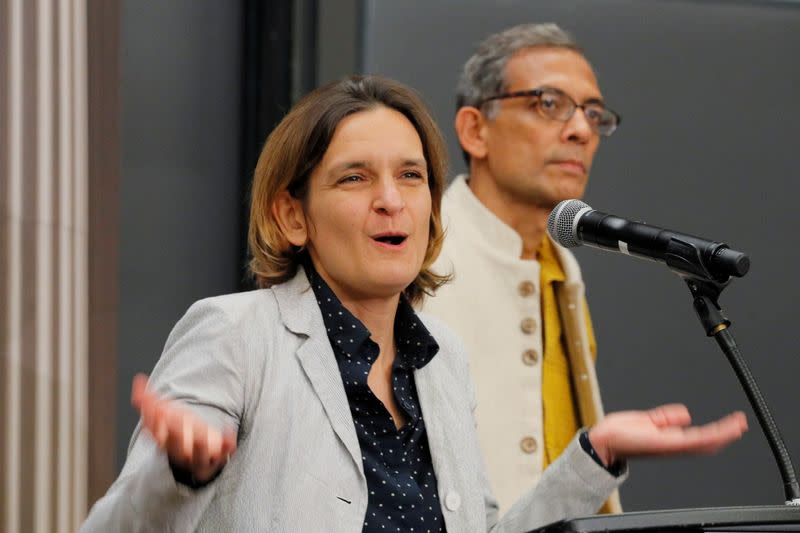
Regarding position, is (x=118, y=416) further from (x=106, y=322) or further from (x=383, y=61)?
(x=383, y=61)

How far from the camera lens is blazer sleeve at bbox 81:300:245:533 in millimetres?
1378

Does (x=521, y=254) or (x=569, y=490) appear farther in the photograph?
(x=521, y=254)

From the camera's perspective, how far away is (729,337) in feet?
4.58

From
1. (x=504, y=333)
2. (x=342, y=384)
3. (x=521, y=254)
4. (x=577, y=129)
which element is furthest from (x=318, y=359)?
(x=577, y=129)

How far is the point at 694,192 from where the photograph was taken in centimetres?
370

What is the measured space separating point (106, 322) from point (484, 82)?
1.02 metres

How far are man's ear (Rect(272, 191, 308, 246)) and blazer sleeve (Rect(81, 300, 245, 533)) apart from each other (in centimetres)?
22

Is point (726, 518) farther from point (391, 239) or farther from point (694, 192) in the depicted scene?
point (694, 192)

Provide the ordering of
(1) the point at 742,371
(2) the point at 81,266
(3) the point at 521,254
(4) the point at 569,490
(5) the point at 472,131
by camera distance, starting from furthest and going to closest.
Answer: (5) the point at 472,131 → (3) the point at 521,254 → (2) the point at 81,266 → (4) the point at 569,490 → (1) the point at 742,371

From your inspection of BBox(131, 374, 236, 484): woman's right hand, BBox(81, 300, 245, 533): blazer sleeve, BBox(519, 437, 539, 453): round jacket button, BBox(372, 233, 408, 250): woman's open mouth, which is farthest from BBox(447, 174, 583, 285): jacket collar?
BBox(131, 374, 236, 484): woman's right hand

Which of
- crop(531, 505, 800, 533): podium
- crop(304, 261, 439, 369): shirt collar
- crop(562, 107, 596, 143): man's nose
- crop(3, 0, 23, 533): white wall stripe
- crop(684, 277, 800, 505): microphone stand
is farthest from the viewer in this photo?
crop(562, 107, 596, 143): man's nose

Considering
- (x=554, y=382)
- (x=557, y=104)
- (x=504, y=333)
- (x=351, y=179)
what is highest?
(x=557, y=104)

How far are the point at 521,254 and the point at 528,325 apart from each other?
0.63ft

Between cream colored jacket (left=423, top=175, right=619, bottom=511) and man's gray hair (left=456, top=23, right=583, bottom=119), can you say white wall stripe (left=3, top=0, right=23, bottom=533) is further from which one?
man's gray hair (left=456, top=23, right=583, bottom=119)
